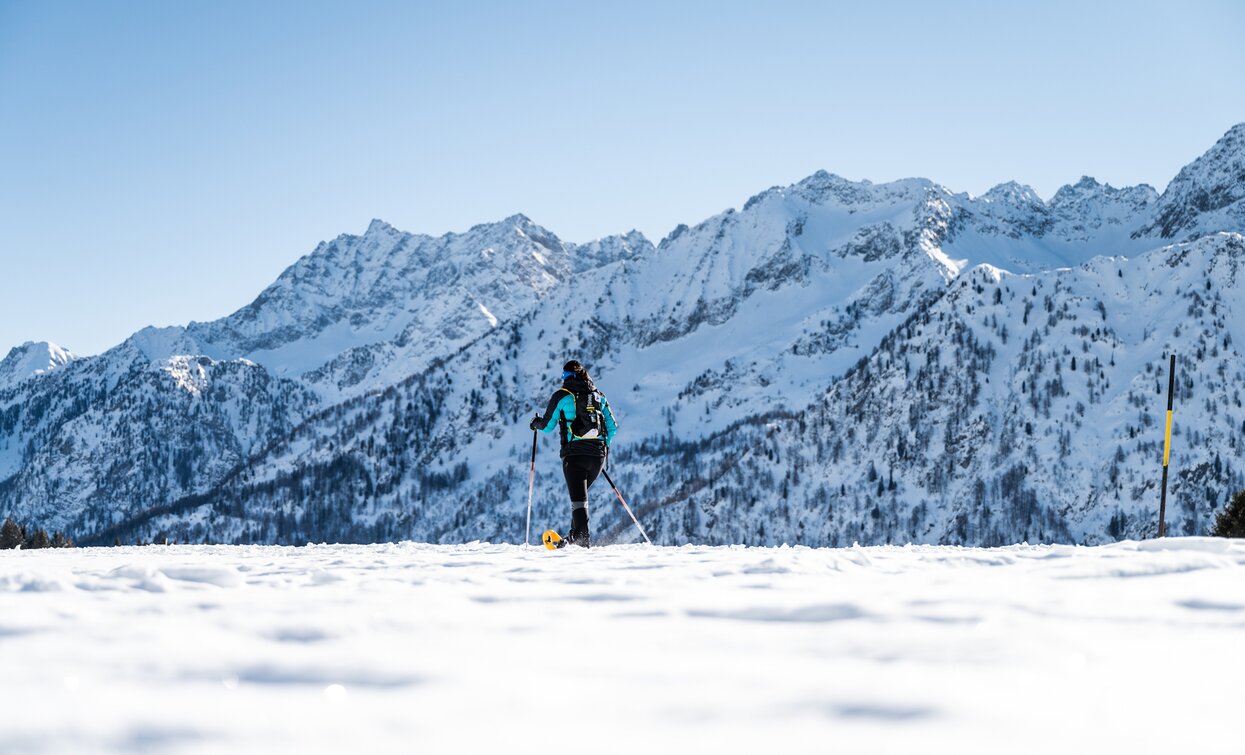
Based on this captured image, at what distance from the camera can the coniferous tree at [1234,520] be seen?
3431 centimetres

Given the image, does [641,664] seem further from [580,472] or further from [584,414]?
[580,472]

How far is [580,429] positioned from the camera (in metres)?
17.1

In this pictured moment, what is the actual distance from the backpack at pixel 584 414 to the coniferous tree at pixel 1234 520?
89.0 feet

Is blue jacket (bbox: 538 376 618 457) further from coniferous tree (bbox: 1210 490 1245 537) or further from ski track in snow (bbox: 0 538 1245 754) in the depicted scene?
coniferous tree (bbox: 1210 490 1245 537)

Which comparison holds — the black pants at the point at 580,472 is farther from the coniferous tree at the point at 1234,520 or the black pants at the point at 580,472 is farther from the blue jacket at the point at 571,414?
the coniferous tree at the point at 1234,520

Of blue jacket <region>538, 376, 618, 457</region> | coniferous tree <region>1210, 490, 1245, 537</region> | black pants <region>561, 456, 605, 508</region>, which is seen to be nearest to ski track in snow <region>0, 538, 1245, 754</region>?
blue jacket <region>538, 376, 618, 457</region>

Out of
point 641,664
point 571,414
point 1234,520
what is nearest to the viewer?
point 641,664

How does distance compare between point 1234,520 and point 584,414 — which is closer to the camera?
point 584,414

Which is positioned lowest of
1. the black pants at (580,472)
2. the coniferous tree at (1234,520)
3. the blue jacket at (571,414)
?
the coniferous tree at (1234,520)

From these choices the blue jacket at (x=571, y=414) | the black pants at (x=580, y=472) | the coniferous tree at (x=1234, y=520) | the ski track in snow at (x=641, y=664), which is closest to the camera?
the ski track in snow at (x=641, y=664)

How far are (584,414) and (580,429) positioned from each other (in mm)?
266

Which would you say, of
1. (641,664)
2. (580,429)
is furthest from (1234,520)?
(641,664)

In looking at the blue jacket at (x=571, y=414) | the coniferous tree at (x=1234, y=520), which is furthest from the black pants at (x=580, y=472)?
the coniferous tree at (x=1234, y=520)

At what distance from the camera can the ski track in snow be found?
12.1 ft
